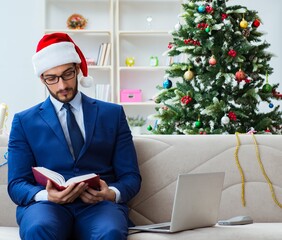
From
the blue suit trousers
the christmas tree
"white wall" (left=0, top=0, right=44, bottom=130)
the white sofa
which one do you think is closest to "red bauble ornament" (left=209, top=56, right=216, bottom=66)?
the christmas tree

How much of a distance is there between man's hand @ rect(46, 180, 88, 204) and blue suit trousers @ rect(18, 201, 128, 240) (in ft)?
0.15

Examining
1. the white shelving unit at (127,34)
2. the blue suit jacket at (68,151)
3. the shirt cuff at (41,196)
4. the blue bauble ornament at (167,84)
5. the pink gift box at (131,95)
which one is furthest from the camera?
the white shelving unit at (127,34)

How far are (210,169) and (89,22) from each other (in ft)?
14.8

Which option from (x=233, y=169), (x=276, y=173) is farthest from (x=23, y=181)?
(x=276, y=173)

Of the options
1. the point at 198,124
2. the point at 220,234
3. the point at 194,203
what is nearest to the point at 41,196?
the point at 194,203

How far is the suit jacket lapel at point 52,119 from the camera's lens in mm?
2652

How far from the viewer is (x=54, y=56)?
2.72 metres

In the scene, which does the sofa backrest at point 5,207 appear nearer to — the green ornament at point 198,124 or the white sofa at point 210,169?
the white sofa at point 210,169

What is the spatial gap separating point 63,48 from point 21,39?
176 inches

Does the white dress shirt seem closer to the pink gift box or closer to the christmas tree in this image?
the christmas tree

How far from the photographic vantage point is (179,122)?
391 centimetres

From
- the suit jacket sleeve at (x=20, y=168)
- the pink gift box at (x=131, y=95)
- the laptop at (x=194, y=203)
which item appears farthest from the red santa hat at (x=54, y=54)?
the pink gift box at (x=131, y=95)

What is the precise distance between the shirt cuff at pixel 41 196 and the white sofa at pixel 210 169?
41cm

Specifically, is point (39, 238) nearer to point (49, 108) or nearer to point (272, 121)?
point (49, 108)
